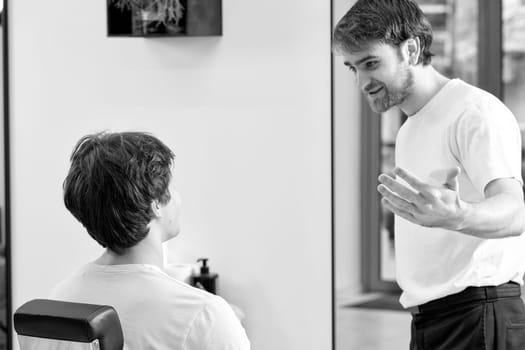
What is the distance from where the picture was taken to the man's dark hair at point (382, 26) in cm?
202

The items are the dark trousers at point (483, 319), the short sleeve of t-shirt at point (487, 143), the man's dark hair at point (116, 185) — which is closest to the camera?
the man's dark hair at point (116, 185)

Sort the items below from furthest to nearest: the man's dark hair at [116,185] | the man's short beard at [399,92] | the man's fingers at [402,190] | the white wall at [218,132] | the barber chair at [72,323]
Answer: the white wall at [218,132], the man's short beard at [399,92], the man's dark hair at [116,185], the man's fingers at [402,190], the barber chair at [72,323]

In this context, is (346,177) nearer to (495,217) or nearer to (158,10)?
(158,10)

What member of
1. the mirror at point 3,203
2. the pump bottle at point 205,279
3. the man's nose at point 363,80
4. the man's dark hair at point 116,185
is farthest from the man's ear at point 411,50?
the mirror at point 3,203

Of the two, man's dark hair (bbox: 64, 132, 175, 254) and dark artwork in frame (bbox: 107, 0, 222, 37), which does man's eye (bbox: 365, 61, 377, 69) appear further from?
dark artwork in frame (bbox: 107, 0, 222, 37)

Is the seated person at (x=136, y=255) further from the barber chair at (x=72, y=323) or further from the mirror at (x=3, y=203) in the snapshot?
the mirror at (x=3, y=203)

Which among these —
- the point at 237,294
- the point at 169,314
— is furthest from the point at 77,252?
the point at 169,314

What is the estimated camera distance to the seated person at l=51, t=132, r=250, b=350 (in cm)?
149

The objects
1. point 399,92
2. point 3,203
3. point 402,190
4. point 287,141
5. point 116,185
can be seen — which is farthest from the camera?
point 3,203

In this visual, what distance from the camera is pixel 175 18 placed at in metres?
2.67

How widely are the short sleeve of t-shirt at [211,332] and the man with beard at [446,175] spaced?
1.71ft

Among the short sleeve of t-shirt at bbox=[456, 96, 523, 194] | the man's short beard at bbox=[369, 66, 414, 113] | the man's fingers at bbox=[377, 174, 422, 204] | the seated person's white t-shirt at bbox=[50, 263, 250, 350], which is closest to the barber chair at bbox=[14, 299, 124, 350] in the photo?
the seated person's white t-shirt at bbox=[50, 263, 250, 350]

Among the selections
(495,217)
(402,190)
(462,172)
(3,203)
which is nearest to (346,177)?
(462,172)

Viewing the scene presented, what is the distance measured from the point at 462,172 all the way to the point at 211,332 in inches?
30.0
